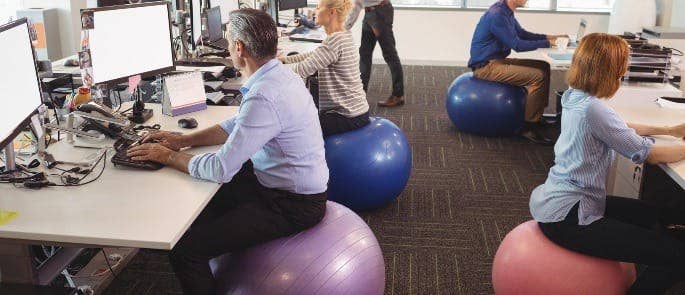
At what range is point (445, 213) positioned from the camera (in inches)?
144

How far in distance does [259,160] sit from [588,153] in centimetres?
114

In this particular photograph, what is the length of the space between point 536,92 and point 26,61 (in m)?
3.71

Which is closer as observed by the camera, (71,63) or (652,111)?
(652,111)

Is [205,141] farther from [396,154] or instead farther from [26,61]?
[396,154]

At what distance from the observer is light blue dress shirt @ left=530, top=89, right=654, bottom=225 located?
2311 millimetres

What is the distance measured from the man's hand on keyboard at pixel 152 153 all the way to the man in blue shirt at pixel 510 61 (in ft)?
10.3

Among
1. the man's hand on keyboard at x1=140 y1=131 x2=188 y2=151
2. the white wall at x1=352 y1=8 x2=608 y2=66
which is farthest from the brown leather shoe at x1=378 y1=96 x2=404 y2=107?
the man's hand on keyboard at x1=140 y1=131 x2=188 y2=151

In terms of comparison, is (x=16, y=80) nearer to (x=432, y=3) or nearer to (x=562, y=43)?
(x=562, y=43)

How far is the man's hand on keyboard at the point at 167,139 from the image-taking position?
2.44 metres

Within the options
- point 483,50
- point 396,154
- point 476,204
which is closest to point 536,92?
point 483,50

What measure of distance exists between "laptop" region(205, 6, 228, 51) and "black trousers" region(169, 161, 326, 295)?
2012 millimetres

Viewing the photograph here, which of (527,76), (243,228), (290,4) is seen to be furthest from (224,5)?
(243,228)

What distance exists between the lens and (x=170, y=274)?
9.69 feet

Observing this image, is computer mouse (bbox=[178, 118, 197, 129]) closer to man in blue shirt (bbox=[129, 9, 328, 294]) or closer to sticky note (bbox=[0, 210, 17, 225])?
man in blue shirt (bbox=[129, 9, 328, 294])
